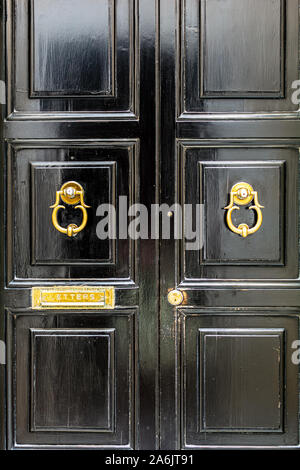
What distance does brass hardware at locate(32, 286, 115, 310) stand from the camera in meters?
1.87

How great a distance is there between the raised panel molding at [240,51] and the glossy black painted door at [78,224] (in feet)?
0.57

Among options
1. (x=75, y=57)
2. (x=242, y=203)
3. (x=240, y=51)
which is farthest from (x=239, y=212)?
(x=75, y=57)

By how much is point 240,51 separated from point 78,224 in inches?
37.0

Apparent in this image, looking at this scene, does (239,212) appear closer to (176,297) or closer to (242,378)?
(176,297)

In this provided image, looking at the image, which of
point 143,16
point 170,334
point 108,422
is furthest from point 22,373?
point 143,16

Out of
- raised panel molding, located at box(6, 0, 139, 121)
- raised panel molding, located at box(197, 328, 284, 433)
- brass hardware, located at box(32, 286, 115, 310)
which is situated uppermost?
Answer: raised panel molding, located at box(6, 0, 139, 121)

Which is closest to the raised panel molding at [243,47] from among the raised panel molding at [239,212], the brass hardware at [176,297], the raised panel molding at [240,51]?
the raised panel molding at [240,51]

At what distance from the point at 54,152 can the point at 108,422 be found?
1.10m

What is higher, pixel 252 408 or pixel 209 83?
pixel 209 83

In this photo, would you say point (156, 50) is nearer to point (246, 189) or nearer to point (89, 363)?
point (246, 189)

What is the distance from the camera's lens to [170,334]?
1870 millimetres

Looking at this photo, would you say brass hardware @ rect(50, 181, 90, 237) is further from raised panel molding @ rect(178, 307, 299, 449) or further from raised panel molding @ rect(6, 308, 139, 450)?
raised panel molding @ rect(178, 307, 299, 449)

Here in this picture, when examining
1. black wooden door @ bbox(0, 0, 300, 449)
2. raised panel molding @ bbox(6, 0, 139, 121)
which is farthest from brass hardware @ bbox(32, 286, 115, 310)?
raised panel molding @ bbox(6, 0, 139, 121)

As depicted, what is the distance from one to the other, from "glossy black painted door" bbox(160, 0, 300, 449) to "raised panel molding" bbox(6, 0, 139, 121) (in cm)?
15
